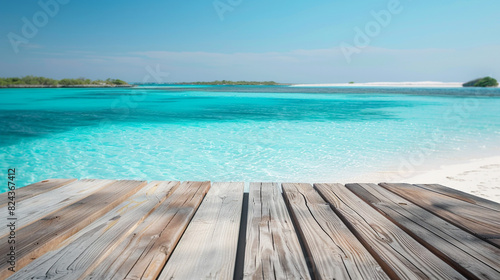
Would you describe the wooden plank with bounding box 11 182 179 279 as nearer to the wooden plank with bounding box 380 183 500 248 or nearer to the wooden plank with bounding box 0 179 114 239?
the wooden plank with bounding box 0 179 114 239

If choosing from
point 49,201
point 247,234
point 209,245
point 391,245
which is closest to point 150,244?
point 209,245

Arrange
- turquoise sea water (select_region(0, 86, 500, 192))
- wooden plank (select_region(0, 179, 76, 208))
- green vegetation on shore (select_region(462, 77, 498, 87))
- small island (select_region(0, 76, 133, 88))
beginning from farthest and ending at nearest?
green vegetation on shore (select_region(462, 77, 498, 87))
small island (select_region(0, 76, 133, 88))
turquoise sea water (select_region(0, 86, 500, 192))
wooden plank (select_region(0, 179, 76, 208))

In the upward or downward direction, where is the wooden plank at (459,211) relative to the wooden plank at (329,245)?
downward

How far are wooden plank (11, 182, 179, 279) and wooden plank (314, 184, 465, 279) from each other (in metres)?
1.09

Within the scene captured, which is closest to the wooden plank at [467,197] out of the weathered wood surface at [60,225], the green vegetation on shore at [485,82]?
the weathered wood surface at [60,225]

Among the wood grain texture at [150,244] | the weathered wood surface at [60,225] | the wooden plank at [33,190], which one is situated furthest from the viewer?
the wooden plank at [33,190]

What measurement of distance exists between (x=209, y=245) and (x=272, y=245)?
0.27m

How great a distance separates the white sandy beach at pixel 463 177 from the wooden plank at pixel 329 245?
130 inches

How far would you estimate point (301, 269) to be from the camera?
1056mm

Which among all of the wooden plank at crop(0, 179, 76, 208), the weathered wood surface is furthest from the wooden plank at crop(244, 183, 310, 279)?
the wooden plank at crop(0, 179, 76, 208)

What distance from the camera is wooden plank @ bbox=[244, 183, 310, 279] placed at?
40.8 inches

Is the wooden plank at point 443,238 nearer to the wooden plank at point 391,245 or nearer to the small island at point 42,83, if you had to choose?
the wooden plank at point 391,245

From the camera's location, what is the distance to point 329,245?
123cm

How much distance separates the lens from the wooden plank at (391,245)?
105cm
